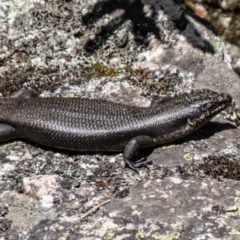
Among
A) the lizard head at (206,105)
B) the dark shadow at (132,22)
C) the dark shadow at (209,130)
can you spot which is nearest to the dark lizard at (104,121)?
the lizard head at (206,105)

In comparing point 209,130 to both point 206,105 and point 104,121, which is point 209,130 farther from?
point 104,121

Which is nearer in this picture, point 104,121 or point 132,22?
point 104,121

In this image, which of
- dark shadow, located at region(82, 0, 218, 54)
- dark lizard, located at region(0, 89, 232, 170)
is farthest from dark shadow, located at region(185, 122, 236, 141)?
dark shadow, located at region(82, 0, 218, 54)

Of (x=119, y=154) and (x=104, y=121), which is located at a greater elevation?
(x=104, y=121)

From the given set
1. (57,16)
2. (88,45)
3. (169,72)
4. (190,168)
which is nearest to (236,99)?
(169,72)

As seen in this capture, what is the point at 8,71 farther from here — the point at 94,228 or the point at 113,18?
the point at 94,228

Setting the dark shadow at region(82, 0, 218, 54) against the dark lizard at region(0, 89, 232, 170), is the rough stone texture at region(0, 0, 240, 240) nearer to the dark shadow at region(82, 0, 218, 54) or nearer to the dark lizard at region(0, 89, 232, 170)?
the dark shadow at region(82, 0, 218, 54)

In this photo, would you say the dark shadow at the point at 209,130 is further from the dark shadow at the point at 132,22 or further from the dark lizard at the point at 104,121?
the dark shadow at the point at 132,22

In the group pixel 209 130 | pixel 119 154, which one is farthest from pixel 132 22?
pixel 119 154
